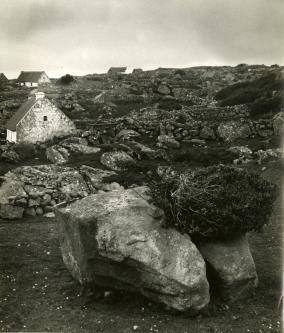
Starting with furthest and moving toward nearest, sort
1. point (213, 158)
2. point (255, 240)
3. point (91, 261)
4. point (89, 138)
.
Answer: point (89, 138) → point (213, 158) → point (255, 240) → point (91, 261)

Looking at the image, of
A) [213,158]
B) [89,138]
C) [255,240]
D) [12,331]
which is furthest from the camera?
[89,138]

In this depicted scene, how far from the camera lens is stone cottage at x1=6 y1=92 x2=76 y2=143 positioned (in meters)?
36.2

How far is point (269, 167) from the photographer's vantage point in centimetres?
2523

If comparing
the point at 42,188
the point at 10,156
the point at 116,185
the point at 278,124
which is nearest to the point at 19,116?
the point at 10,156

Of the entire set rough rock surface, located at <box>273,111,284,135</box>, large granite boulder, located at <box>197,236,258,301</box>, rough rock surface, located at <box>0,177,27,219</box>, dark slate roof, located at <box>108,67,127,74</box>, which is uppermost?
dark slate roof, located at <box>108,67,127,74</box>

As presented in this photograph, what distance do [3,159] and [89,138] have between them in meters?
7.73

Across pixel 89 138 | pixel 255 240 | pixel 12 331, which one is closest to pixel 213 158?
pixel 89 138

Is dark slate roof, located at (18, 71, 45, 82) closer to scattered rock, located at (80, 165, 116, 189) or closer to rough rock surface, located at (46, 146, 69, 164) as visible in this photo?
rough rock surface, located at (46, 146, 69, 164)

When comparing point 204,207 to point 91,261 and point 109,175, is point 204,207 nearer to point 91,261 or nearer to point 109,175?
point 91,261

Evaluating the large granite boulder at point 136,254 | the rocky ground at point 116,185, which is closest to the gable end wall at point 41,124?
the rocky ground at point 116,185

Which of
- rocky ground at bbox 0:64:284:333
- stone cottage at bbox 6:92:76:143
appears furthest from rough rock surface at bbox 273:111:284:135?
stone cottage at bbox 6:92:76:143

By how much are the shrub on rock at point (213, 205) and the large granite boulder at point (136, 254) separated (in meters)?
0.39

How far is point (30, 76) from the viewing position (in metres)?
108

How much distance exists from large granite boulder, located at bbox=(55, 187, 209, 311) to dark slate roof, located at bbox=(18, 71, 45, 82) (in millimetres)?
101353
